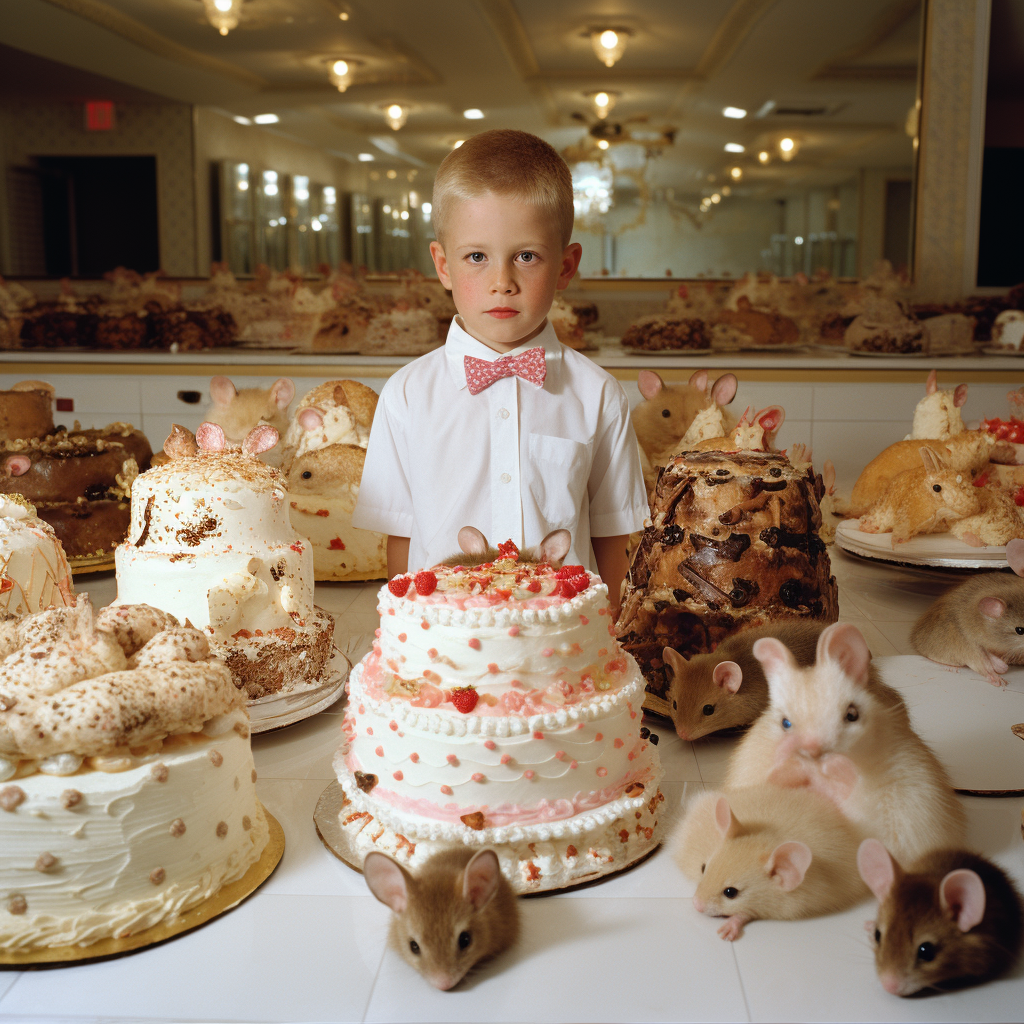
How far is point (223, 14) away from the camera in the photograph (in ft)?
18.1

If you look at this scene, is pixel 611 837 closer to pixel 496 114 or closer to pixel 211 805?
pixel 211 805

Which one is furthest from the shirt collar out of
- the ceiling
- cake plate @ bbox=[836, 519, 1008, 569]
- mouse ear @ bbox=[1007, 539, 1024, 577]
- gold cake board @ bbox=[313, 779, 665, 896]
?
the ceiling

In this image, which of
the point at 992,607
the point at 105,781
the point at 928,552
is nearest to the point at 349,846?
the point at 105,781

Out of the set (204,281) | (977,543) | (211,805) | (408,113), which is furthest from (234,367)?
(211,805)

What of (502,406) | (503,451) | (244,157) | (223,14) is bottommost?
(503,451)

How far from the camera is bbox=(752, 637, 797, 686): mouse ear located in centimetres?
146

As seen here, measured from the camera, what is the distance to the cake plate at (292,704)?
204 cm

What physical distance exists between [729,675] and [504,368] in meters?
0.83

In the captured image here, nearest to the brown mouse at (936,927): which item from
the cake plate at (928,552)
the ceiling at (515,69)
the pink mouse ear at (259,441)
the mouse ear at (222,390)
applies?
the pink mouse ear at (259,441)

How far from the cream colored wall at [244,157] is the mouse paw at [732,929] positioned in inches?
205

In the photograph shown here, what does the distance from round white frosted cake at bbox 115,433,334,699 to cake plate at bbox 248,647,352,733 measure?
0.02 m

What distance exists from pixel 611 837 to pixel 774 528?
2.68 feet

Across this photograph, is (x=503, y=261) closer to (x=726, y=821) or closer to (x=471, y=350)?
(x=471, y=350)

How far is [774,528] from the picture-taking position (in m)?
2.10
